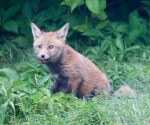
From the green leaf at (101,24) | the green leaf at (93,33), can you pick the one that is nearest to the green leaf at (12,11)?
the green leaf at (93,33)

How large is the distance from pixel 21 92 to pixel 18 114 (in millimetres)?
282

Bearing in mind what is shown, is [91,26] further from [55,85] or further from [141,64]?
[55,85]

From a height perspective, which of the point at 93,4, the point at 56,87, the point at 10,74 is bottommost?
the point at 56,87

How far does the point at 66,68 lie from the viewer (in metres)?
6.66

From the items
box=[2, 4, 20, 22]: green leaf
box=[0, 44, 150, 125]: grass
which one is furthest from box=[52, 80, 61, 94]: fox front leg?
box=[2, 4, 20, 22]: green leaf

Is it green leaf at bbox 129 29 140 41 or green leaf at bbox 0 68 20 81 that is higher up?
green leaf at bbox 0 68 20 81

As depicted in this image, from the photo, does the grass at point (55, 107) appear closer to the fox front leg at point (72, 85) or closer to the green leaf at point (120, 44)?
the fox front leg at point (72, 85)

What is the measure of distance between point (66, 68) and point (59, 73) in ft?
0.39

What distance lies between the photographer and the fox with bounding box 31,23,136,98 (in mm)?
6633

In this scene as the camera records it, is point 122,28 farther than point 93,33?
Yes

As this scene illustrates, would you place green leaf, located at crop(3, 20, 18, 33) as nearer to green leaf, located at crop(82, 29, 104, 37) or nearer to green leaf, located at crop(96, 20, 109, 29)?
green leaf, located at crop(82, 29, 104, 37)

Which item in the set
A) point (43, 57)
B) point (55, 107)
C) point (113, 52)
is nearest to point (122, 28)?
point (113, 52)

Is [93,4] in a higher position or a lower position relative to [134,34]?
higher

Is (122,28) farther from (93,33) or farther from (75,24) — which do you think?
(75,24)
